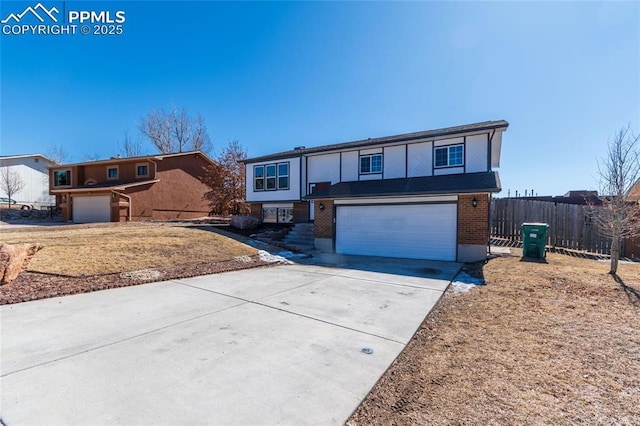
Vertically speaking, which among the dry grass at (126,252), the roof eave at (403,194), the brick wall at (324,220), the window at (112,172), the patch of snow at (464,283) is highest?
the window at (112,172)

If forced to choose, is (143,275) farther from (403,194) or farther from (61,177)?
(61,177)

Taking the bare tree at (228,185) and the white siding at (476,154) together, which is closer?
the white siding at (476,154)

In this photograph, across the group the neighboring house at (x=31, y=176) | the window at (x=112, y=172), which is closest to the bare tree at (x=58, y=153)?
the neighboring house at (x=31, y=176)

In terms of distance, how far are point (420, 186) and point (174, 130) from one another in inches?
1274

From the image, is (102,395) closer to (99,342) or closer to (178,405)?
(178,405)

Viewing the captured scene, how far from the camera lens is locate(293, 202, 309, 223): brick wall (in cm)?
1675

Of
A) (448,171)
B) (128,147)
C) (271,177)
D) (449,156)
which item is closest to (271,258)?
(271,177)

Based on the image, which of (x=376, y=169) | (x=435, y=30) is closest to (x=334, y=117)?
(x=376, y=169)

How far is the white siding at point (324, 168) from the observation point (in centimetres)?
1545

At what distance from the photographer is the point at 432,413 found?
2.32 meters

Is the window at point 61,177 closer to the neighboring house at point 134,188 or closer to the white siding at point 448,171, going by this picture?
the neighboring house at point 134,188

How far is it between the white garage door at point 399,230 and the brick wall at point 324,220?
1.19 ft

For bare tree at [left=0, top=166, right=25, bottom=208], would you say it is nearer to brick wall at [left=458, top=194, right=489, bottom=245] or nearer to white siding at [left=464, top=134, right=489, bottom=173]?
brick wall at [left=458, top=194, right=489, bottom=245]

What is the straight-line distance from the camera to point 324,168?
626 inches
